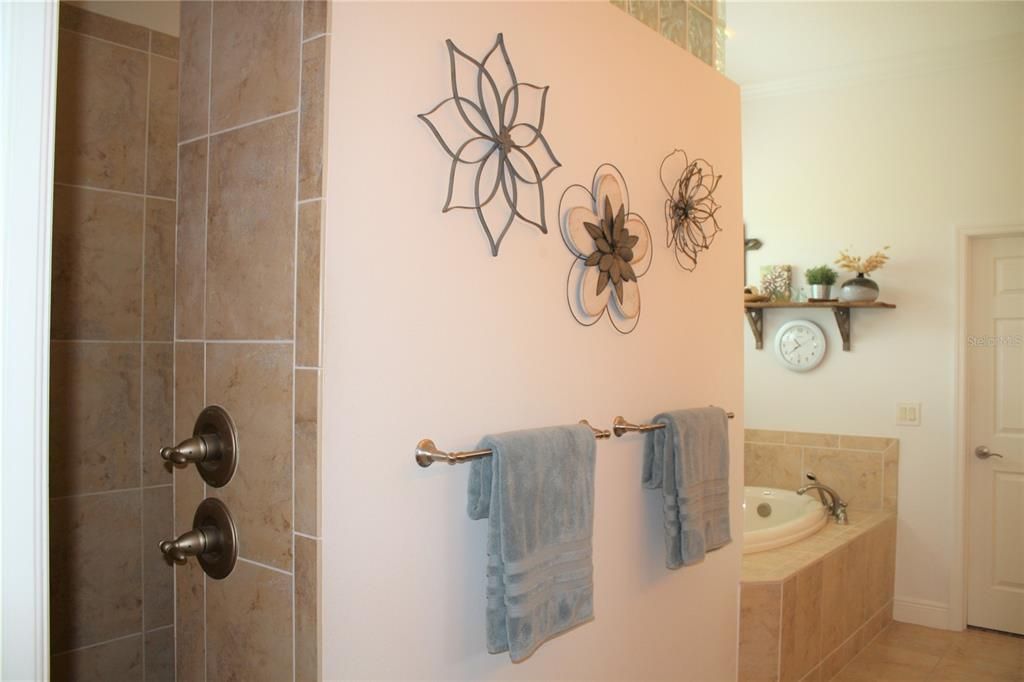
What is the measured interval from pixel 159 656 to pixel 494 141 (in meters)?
1.84

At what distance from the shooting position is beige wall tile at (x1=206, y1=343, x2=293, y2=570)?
1271 mm

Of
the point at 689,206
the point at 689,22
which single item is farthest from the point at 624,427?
the point at 689,22

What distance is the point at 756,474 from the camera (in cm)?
427

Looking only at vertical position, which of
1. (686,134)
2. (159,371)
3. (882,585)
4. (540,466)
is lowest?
(882,585)

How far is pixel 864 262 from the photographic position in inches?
154

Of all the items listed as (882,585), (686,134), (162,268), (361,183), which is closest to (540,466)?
(361,183)

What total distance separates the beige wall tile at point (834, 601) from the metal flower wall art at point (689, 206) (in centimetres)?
152

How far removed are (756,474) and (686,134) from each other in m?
2.60

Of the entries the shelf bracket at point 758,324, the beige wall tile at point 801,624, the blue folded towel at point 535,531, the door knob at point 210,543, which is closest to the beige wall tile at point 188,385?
the door knob at point 210,543

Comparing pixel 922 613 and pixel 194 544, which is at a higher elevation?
pixel 194 544

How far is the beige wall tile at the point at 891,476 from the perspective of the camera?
3.89 m

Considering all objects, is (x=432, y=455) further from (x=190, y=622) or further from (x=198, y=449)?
(x=190, y=622)

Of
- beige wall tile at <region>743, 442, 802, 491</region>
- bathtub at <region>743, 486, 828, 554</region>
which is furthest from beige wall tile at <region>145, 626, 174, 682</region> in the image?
beige wall tile at <region>743, 442, 802, 491</region>

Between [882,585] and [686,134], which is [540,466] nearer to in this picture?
[686,134]
